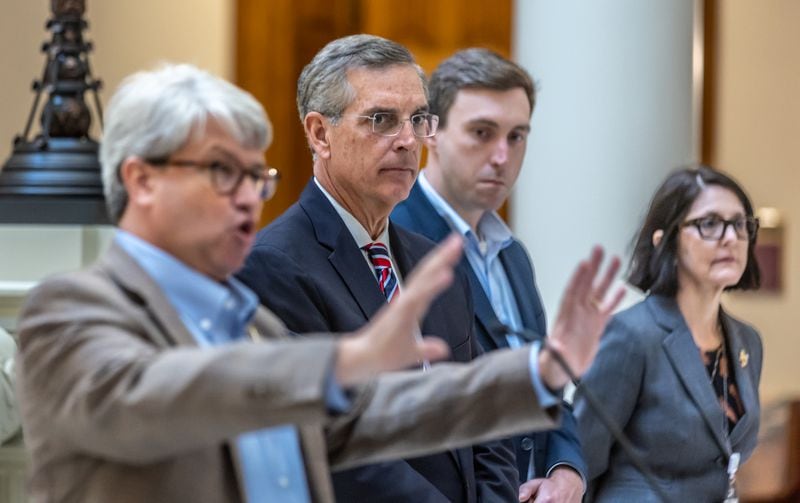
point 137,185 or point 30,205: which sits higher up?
point 137,185

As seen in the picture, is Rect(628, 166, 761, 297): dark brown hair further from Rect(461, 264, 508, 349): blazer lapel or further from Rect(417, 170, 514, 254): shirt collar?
Rect(461, 264, 508, 349): blazer lapel

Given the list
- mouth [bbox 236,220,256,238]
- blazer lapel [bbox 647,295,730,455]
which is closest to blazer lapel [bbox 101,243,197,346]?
mouth [bbox 236,220,256,238]

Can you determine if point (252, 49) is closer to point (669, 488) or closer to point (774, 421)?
point (774, 421)

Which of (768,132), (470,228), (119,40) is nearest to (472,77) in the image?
(470,228)

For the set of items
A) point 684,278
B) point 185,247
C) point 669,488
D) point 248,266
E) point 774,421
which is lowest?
point 774,421

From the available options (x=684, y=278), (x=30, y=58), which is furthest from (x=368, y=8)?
(x=684, y=278)

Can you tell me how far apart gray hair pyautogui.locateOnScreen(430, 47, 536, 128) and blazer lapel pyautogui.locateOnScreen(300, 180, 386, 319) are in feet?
4.09

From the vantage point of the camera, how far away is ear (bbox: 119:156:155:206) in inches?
82.9

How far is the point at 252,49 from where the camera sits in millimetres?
7695

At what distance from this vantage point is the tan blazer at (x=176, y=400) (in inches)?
73.4

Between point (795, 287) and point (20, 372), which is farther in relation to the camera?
point (795, 287)

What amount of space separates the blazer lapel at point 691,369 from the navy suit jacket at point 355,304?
751mm

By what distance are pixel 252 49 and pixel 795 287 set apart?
393cm

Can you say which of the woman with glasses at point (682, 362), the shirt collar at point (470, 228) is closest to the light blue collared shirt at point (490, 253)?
the shirt collar at point (470, 228)
